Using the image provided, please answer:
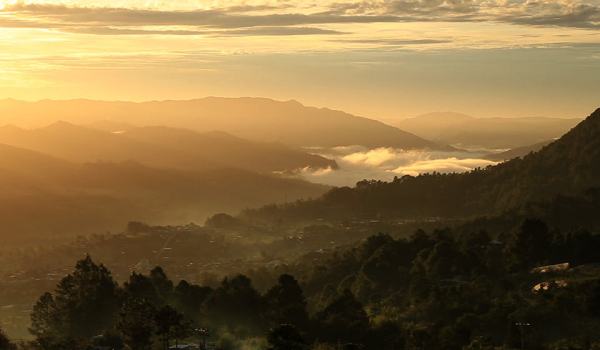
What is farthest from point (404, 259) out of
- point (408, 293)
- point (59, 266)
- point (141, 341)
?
point (59, 266)

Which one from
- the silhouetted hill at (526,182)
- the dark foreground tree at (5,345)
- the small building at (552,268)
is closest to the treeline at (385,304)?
the small building at (552,268)

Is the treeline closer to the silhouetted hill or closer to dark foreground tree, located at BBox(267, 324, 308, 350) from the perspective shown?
dark foreground tree, located at BBox(267, 324, 308, 350)

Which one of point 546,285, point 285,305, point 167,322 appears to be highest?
point 167,322

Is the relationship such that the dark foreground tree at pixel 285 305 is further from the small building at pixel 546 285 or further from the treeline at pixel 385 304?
the small building at pixel 546 285

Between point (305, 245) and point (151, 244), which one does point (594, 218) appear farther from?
point (151, 244)

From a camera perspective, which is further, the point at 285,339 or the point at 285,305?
the point at 285,305

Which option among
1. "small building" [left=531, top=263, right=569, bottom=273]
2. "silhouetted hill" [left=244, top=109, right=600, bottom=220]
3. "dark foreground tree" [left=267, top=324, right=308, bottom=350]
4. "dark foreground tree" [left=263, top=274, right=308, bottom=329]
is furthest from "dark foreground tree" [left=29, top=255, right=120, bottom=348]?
"silhouetted hill" [left=244, top=109, right=600, bottom=220]

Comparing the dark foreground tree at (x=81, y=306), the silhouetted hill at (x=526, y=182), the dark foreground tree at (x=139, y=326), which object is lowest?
the silhouetted hill at (x=526, y=182)

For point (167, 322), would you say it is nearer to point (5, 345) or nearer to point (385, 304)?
point (5, 345)

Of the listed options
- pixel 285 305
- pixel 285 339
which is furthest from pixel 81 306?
pixel 285 339
